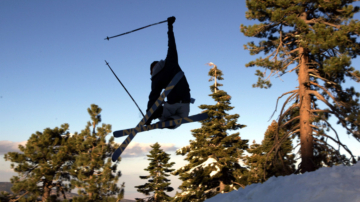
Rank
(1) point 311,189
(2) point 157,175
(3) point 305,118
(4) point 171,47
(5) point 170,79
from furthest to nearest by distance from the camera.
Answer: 1. (2) point 157,175
2. (3) point 305,118
3. (5) point 170,79
4. (4) point 171,47
5. (1) point 311,189

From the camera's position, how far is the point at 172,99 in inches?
213

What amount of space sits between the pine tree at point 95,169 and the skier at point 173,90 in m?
15.0

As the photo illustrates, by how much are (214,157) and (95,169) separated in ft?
29.2

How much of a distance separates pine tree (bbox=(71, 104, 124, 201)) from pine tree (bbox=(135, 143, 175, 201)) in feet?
27.8

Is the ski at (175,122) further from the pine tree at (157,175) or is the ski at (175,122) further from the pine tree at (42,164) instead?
the pine tree at (157,175)

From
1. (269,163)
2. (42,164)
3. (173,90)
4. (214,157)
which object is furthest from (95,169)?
(173,90)

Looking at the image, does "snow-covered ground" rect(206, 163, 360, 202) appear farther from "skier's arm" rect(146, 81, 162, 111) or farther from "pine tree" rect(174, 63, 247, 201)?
"pine tree" rect(174, 63, 247, 201)

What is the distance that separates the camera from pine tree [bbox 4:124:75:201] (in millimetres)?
20234

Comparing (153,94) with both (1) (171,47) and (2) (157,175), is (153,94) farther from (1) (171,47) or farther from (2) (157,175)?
(2) (157,175)

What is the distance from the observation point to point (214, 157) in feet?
66.8

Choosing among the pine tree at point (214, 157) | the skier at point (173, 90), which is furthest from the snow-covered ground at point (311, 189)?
the pine tree at point (214, 157)

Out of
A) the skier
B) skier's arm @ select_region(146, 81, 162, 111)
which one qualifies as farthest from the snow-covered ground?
skier's arm @ select_region(146, 81, 162, 111)

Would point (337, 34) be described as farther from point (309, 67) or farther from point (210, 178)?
point (210, 178)

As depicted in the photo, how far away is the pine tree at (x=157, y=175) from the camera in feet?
90.6
